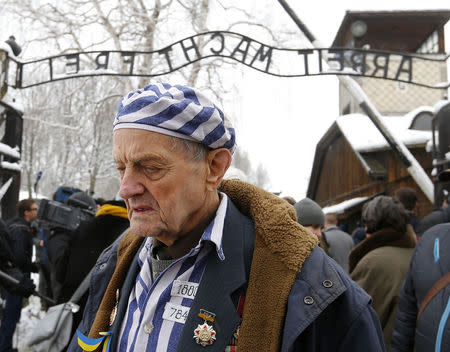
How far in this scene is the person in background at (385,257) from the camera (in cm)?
367

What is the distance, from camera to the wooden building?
1127 centimetres

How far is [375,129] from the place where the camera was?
13109 millimetres

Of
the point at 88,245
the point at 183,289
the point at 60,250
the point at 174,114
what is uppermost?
the point at 174,114

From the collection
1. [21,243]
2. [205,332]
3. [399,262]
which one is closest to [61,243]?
[21,243]

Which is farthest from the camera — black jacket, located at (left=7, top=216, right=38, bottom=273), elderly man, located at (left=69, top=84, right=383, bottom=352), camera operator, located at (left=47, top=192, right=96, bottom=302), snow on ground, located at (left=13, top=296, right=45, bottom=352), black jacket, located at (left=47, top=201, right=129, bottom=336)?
snow on ground, located at (left=13, top=296, right=45, bottom=352)

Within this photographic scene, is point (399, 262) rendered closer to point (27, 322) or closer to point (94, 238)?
point (94, 238)

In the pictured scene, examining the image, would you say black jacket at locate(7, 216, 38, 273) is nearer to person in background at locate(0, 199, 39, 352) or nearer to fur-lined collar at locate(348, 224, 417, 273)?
person in background at locate(0, 199, 39, 352)

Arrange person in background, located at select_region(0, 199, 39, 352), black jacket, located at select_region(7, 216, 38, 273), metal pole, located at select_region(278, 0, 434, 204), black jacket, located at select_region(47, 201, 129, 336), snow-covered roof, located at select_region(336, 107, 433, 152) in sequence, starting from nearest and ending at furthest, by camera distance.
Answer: black jacket, located at select_region(47, 201, 129, 336), person in background, located at select_region(0, 199, 39, 352), black jacket, located at select_region(7, 216, 38, 273), metal pole, located at select_region(278, 0, 434, 204), snow-covered roof, located at select_region(336, 107, 433, 152)

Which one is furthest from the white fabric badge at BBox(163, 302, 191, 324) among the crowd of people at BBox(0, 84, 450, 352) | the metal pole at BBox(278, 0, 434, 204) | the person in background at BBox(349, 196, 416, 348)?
the metal pole at BBox(278, 0, 434, 204)

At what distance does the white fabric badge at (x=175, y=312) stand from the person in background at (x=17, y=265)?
189 inches

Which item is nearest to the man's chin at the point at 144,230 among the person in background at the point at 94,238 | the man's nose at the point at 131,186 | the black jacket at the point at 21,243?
the man's nose at the point at 131,186

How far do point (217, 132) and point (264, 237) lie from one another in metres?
0.39

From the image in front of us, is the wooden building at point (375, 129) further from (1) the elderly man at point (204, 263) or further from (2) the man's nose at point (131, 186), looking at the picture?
(2) the man's nose at point (131, 186)

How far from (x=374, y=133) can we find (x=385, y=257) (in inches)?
379
